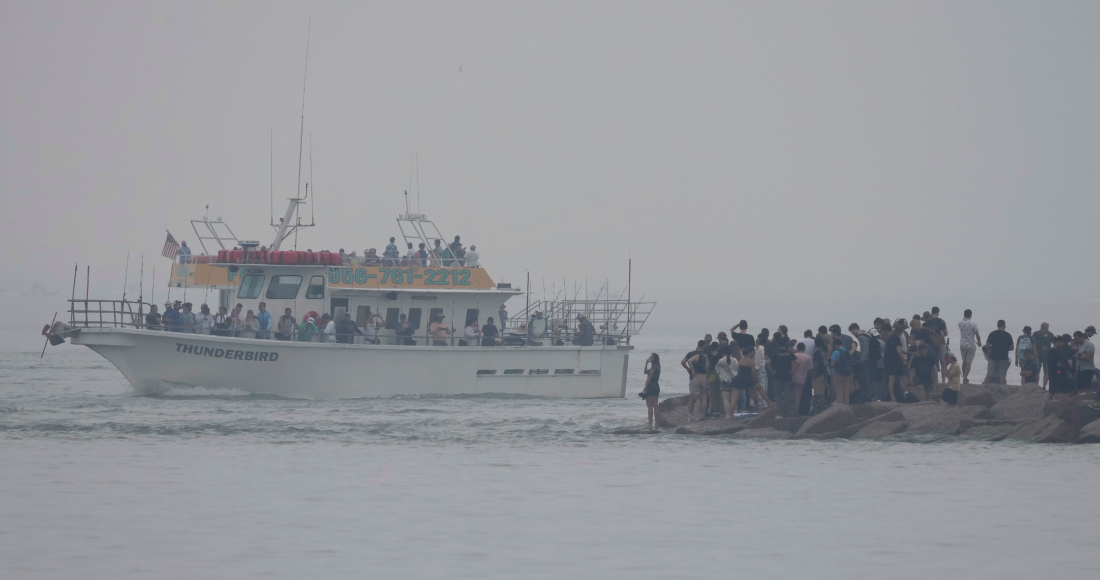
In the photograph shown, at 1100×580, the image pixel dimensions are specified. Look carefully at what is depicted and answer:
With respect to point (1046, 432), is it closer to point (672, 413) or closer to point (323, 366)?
point (672, 413)

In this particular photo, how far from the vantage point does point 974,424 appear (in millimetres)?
23547

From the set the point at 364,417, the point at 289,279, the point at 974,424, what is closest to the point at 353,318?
the point at 289,279

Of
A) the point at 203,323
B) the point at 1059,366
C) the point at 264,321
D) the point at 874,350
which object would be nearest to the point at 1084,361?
the point at 1059,366

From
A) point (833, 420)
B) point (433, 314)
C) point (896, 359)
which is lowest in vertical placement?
point (833, 420)

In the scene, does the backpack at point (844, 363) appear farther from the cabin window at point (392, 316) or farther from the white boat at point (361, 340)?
the cabin window at point (392, 316)

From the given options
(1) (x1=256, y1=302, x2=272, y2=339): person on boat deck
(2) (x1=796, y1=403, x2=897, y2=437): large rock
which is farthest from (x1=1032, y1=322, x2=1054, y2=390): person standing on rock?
(1) (x1=256, y1=302, x2=272, y2=339): person on boat deck

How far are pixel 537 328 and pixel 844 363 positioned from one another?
34.9 feet

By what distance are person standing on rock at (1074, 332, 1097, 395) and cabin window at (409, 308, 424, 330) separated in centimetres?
1490

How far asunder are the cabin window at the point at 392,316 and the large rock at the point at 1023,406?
13.7 metres

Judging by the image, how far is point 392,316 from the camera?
31.7m

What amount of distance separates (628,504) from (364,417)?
35.3 ft

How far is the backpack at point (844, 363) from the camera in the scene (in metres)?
22.9

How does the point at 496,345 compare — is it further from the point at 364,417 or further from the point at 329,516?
the point at 329,516

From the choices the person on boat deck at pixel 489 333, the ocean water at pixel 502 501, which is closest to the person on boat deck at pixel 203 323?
the ocean water at pixel 502 501
